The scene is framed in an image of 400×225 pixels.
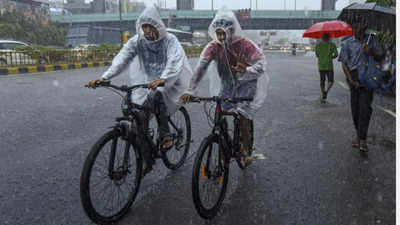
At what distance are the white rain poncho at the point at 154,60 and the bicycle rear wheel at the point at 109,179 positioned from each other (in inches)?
31.8

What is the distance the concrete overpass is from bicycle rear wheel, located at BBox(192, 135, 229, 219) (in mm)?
67801

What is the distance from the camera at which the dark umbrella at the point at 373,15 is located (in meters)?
6.43

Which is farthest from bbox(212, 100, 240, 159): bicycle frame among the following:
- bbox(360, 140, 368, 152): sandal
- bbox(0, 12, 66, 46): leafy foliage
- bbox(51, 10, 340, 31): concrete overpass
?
bbox(51, 10, 340, 31): concrete overpass

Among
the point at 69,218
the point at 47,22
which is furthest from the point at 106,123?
the point at 47,22

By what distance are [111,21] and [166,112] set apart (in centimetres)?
7088

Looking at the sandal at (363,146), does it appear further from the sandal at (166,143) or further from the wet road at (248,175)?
the sandal at (166,143)

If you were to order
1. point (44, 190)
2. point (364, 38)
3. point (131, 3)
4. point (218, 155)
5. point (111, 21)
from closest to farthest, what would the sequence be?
point (218, 155) < point (44, 190) < point (364, 38) < point (111, 21) < point (131, 3)

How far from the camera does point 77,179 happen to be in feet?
12.4

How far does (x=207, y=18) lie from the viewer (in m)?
71.8

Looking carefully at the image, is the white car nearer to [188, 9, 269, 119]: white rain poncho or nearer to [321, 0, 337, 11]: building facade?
[188, 9, 269, 119]: white rain poncho

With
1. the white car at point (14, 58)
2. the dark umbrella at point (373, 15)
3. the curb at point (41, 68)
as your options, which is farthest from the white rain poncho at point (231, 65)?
the white car at point (14, 58)

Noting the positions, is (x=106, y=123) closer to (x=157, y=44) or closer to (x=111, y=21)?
(x=157, y=44)

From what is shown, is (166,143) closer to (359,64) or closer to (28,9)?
(359,64)

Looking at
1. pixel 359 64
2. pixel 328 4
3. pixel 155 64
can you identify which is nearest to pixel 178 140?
pixel 155 64
